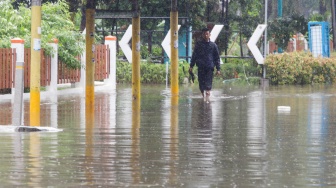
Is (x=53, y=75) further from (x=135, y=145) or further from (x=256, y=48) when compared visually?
(x=135, y=145)

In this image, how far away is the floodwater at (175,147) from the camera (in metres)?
11.1

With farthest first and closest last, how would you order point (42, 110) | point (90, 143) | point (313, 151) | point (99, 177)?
point (42, 110) → point (90, 143) → point (313, 151) → point (99, 177)

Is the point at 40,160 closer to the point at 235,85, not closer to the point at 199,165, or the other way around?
the point at 199,165

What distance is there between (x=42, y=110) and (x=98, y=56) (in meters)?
11.9

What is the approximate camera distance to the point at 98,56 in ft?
111

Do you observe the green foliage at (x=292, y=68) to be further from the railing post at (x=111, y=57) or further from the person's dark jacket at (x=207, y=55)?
the person's dark jacket at (x=207, y=55)

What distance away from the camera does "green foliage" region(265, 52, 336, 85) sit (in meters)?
38.5

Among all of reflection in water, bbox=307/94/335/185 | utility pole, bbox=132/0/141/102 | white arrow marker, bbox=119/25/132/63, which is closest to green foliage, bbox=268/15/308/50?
white arrow marker, bbox=119/25/132/63

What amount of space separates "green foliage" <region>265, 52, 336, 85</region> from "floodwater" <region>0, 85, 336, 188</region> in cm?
1398

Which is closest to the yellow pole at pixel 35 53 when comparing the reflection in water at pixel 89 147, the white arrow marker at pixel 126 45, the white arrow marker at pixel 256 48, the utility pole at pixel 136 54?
the reflection in water at pixel 89 147

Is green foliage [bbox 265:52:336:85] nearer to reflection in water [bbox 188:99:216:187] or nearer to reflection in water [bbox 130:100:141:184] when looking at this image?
reflection in water [bbox 130:100:141:184]

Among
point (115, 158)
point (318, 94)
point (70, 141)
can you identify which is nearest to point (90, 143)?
point (70, 141)

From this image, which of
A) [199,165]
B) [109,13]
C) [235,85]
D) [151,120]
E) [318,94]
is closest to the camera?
[199,165]

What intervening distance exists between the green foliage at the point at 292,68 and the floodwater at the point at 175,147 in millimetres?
13982
